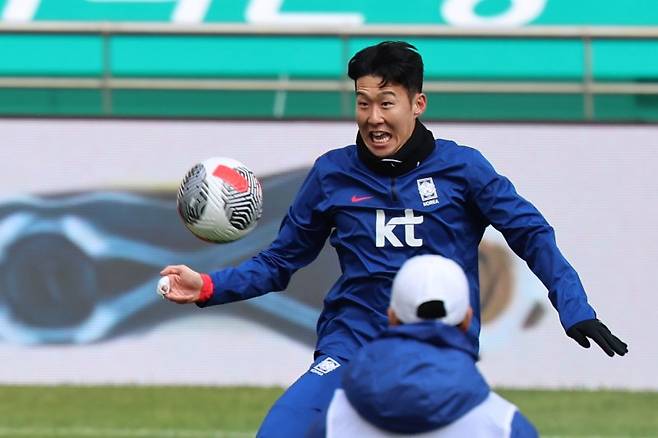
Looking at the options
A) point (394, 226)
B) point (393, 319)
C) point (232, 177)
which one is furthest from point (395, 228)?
point (393, 319)

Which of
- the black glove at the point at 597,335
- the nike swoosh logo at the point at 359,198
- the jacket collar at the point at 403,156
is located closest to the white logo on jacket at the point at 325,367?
the nike swoosh logo at the point at 359,198

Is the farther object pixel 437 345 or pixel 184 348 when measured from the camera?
pixel 184 348

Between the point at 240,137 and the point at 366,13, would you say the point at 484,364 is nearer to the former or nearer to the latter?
the point at 240,137

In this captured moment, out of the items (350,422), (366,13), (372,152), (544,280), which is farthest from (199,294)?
(366,13)

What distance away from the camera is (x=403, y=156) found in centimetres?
559

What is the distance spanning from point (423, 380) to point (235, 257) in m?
9.84

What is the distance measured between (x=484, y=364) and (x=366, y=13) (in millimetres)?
5739

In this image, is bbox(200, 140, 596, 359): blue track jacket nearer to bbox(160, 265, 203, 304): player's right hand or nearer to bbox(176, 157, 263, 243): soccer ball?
bbox(160, 265, 203, 304): player's right hand

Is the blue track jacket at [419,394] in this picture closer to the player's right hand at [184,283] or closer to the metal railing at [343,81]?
the player's right hand at [184,283]

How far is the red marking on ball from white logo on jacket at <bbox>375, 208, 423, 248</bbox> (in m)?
0.77

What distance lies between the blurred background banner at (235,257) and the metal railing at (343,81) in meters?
0.41

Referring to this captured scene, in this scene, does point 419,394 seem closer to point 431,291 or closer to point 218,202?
point 431,291

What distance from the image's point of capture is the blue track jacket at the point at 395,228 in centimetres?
554

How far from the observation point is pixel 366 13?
17797 mm
